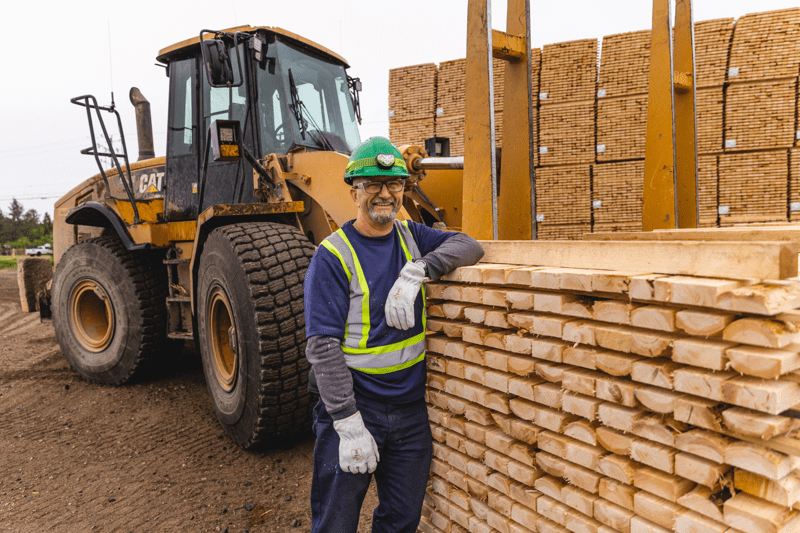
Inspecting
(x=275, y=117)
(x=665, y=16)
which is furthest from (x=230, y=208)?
(x=665, y=16)

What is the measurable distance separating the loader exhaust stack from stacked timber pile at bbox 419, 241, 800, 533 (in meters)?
6.13

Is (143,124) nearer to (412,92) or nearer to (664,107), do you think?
(412,92)

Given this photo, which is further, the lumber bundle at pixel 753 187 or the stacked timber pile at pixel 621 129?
the stacked timber pile at pixel 621 129

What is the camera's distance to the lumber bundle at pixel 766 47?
15.9ft

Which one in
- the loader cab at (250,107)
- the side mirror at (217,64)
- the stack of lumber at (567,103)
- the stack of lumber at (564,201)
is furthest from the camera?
the stack of lumber at (564,201)

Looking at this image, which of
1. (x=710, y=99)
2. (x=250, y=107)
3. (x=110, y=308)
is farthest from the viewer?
(x=110, y=308)

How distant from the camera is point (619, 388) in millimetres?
1704

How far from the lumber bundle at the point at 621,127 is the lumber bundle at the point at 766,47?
861mm

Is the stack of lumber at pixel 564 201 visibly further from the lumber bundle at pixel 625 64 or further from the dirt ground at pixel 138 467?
the dirt ground at pixel 138 467

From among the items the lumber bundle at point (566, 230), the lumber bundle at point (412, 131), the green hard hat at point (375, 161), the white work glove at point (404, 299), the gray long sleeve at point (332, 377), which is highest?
the lumber bundle at point (412, 131)

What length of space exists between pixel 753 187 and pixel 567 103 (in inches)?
78.8

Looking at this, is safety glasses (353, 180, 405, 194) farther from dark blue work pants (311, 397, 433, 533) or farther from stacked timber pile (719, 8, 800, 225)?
stacked timber pile (719, 8, 800, 225)

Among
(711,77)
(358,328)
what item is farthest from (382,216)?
(711,77)

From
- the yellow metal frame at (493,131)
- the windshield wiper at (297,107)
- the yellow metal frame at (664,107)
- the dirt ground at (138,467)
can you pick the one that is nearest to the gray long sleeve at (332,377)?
the yellow metal frame at (493,131)
